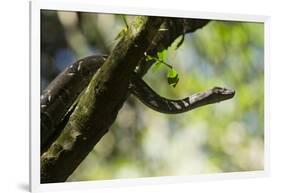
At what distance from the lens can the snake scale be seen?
6.76ft

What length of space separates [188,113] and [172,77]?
16cm

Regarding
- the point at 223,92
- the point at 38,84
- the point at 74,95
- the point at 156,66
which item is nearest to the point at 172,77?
the point at 156,66

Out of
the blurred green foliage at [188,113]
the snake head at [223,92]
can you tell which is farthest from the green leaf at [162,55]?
the snake head at [223,92]

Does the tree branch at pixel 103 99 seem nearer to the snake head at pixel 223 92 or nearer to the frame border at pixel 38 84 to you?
the frame border at pixel 38 84

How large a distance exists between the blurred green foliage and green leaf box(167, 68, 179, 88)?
0.06ft

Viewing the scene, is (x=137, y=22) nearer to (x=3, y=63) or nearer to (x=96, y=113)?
(x=96, y=113)

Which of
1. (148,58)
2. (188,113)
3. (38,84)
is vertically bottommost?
(188,113)

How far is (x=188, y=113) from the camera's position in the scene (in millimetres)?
2309

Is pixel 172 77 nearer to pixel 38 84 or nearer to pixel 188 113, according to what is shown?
pixel 188 113

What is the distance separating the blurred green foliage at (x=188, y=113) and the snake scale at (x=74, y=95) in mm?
26

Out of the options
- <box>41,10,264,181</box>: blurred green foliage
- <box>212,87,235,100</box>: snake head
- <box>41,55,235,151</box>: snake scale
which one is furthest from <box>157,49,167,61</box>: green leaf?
<box>212,87,235,100</box>: snake head

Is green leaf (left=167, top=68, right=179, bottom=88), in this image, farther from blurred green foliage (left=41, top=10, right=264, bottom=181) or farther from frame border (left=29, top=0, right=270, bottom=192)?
frame border (left=29, top=0, right=270, bottom=192)
